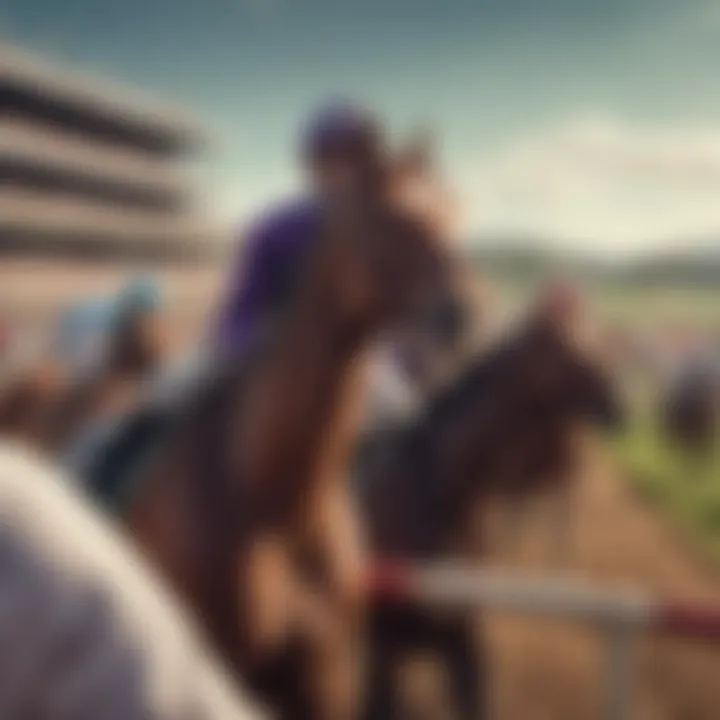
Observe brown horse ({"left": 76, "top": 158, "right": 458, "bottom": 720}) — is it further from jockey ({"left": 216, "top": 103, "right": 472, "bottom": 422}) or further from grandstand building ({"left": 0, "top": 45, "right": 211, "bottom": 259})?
grandstand building ({"left": 0, "top": 45, "right": 211, "bottom": 259})

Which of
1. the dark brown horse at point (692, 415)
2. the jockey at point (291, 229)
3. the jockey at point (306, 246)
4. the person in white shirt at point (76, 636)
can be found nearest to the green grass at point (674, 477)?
the dark brown horse at point (692, 415)

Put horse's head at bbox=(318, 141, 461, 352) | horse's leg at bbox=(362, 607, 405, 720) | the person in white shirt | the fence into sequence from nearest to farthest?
the person in white shirt
horse's head at bbox=(318, 141, 461, 352)
the fence
horse's leg at bbox=(362, 607, 405, 720)

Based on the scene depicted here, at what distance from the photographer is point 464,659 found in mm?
972

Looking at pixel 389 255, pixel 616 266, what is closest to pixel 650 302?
pixel 616 266

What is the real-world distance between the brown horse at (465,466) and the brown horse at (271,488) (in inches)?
3.4

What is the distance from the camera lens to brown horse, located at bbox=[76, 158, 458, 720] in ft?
2.70

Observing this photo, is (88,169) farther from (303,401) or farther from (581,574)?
(581,574)

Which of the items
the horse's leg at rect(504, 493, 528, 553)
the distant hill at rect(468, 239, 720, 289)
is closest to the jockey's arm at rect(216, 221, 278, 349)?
the distant hill at rect(468, 239, 720, 289)

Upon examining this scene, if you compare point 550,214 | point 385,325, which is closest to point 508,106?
point 550,214

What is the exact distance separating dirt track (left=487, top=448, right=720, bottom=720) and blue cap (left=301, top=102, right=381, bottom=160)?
0.94 feet

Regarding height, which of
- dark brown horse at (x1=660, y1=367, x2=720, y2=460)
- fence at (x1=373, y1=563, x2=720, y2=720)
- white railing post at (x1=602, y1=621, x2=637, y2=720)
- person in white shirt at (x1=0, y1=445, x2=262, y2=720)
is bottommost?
white railing post at (x1=602, y1=621, x2=637, y2=720)

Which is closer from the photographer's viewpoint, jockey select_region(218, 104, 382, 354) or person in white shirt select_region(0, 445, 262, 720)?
person in white shirt select_region(0, 445, 262, 720)

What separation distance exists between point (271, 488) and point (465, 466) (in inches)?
9.7

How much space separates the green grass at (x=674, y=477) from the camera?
0.86 m
